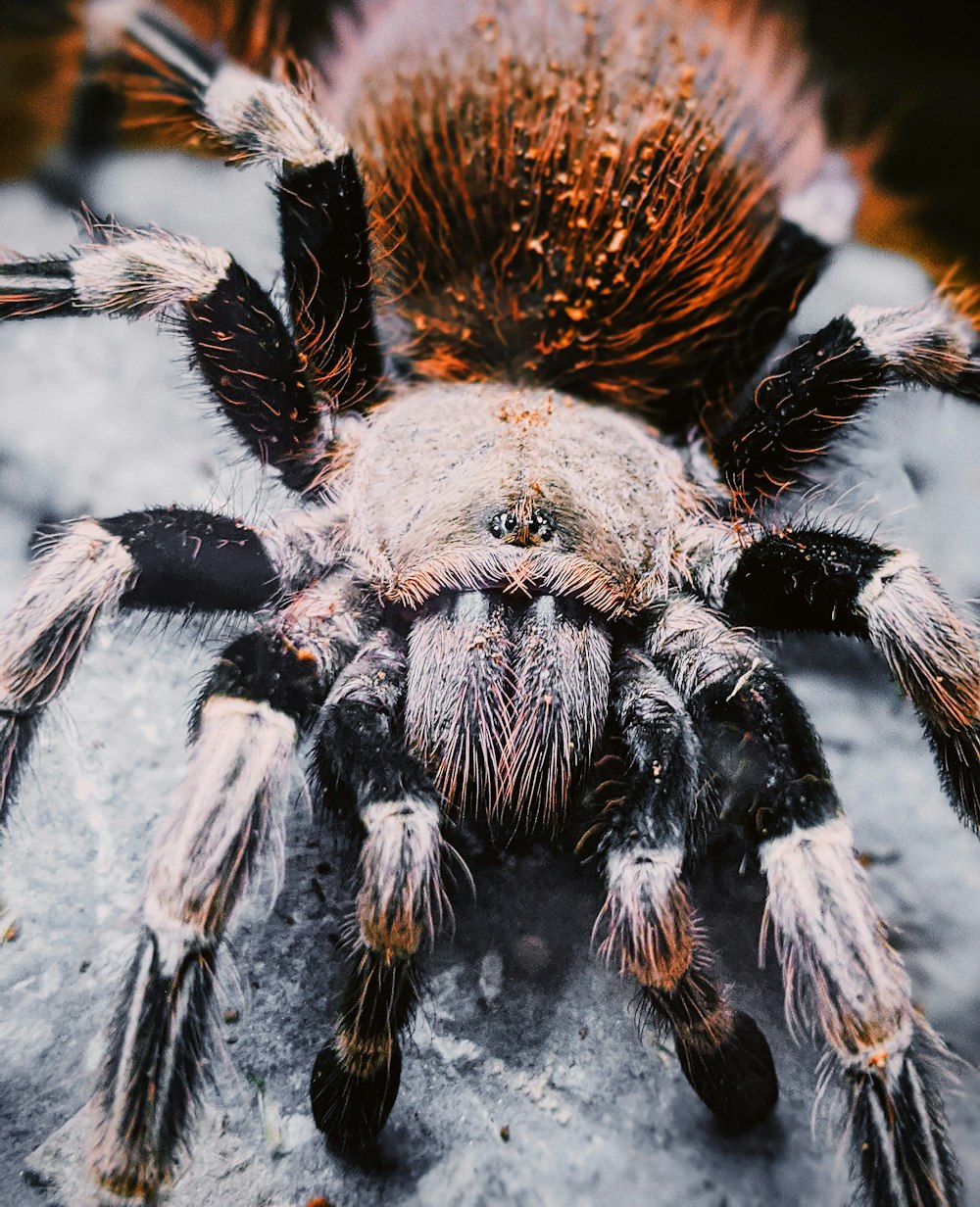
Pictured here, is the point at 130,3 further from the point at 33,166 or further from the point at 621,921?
the point at 621,921

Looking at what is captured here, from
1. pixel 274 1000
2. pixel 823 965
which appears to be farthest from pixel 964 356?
pixel 274 1000

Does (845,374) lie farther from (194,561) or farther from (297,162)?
(194,561)

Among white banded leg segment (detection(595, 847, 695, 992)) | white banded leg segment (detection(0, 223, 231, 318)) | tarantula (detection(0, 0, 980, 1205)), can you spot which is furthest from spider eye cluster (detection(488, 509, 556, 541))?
white banded leg segment (detection(0, 223, 231, 318))

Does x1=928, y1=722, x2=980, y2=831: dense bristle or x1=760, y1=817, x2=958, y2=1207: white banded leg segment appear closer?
x1=760, y1=817, x2=958, y2=1207: white banded leg segment

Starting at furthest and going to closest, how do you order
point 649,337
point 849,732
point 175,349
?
point 649,337
point 849,732
point 175,349

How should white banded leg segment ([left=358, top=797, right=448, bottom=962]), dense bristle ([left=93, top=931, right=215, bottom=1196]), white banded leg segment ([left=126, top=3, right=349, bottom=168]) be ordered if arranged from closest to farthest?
1. dense bristle ([left=93, top=931, right=215, bottom=1196])
2. white banded leg segment ([left=358, top=797, right=448, bottom=962])
3. white banded leg segment ([left=126, top=3, right=349, bottom=168])

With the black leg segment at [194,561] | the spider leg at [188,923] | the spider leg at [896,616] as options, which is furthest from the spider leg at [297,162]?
the spider leg at [896,616]

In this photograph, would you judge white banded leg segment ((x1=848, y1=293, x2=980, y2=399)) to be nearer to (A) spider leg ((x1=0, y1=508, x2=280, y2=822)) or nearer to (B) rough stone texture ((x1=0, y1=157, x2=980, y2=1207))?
(B) rough stone texture ((x1=0, y1=157, x2=980, y2=1207))

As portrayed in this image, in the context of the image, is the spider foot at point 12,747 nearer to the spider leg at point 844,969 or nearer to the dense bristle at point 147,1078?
the dense bristle at point 147,1078
